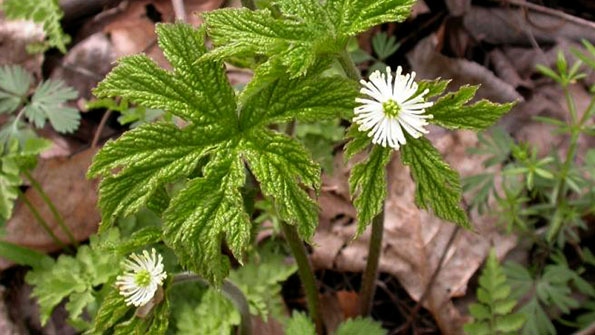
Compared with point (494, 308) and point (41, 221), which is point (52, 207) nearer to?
point (41, 221)

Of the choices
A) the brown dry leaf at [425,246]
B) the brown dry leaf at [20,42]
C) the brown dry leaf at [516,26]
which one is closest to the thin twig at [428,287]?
the brown dry leaf at [425,246]

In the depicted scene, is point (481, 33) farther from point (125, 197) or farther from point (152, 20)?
point (125, 197)

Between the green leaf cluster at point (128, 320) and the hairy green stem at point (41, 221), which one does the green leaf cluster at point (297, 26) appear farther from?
the hairy green stem at point (41, 221)

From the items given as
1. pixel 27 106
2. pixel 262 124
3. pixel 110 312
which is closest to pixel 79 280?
pixel 110 312

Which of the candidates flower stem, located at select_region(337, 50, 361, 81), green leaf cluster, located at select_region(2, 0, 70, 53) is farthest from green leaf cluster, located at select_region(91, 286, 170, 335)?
green leaf cluster, located at select_region(2, 0, 70, 53)

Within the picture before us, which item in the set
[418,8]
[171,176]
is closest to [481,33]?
[418,8]

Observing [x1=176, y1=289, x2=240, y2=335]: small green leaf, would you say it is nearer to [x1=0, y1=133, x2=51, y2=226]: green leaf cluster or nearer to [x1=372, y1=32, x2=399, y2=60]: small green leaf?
[x1=0, y1=133, x2=51, y2=226]: green leaf cluster
